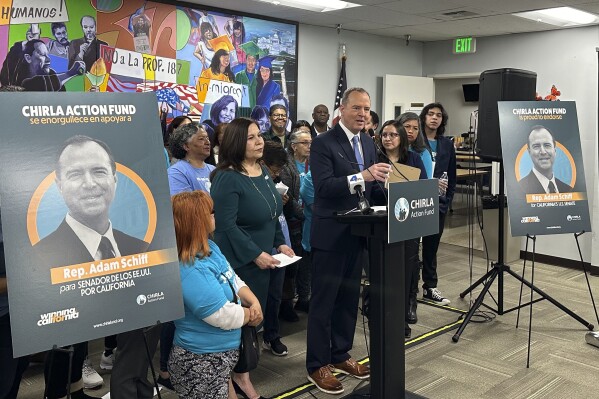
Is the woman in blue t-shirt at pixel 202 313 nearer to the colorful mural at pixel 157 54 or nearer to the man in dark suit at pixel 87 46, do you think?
the colorful mural at pixel 157 54

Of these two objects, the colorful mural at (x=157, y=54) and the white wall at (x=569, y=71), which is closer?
the colorful mural at (x=157, y=54)

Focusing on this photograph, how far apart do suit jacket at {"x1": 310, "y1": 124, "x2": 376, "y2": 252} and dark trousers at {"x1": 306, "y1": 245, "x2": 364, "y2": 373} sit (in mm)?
72

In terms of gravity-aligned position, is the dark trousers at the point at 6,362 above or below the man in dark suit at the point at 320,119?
below

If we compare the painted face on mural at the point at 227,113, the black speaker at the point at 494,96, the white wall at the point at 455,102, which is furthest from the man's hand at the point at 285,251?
the white wall at the point at 455,102

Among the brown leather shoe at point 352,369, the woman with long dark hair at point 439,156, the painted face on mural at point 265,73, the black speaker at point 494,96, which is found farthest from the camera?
the painted face on mural at point 265,73

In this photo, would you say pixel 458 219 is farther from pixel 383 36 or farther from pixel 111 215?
pixel 111 215

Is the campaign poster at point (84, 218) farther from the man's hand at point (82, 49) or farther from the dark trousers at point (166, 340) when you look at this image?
the man's hand at point (82, 49)

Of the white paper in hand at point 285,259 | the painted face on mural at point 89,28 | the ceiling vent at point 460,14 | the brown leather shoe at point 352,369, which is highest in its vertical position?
the ceiling vent at point 460,14

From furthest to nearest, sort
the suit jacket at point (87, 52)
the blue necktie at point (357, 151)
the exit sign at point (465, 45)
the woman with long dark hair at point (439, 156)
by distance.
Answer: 1. the exit sign at point (465, 45)
2. the suit jacket at point (87, 52)
3. the woman with long dark hair at point (439, 156)
4. the blue necktie at point (357, 151)

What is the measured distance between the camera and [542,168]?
3812mm

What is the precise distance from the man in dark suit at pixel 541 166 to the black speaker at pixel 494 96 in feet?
1.41

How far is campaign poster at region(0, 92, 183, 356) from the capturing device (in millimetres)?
1599

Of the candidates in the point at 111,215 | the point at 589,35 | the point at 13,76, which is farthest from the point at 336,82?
the point at 111,215

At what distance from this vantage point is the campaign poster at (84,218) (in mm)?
1599
